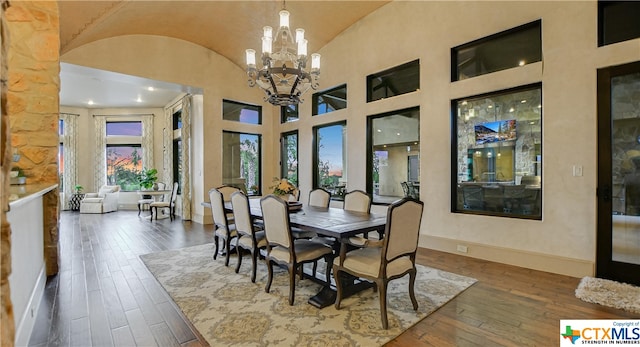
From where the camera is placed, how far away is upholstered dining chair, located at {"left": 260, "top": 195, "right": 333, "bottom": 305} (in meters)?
2.72

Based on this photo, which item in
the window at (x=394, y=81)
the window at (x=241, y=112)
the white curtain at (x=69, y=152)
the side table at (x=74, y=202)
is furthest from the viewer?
the white curtain at (x=69, y=152)

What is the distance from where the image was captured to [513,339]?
2160 millimetres

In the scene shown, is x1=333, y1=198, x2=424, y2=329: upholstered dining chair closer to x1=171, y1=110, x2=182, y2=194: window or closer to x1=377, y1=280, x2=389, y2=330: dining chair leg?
x1=377, y1=280, x2=389, y2=330: dining chair leg

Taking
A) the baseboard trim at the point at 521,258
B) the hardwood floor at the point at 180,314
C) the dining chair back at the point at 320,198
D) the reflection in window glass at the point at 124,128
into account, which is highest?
the reflection in window glass at the point at 124,128

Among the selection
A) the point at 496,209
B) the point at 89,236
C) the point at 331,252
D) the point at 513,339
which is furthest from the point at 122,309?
the point at 496,209

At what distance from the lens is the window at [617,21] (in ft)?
10.3

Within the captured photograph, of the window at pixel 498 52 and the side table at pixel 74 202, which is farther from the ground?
the window at pixel 498 52

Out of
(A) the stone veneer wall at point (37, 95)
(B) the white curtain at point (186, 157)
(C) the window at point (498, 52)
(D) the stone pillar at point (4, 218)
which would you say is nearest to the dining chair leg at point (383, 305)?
(D) the stone pillar at point (4, 218)

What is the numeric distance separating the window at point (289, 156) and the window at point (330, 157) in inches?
28.7

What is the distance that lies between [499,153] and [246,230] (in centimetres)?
358

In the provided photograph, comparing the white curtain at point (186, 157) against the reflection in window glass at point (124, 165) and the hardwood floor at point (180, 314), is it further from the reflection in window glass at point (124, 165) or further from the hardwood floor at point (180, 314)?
the reflection in window glass at point (124, 165)

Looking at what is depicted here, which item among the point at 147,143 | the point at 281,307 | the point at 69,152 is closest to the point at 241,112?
the point at 147,143

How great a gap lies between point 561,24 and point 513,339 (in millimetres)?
3593

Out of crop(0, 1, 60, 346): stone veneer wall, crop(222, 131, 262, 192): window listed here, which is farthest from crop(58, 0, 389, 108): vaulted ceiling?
crop(222, 131, 262, 192): window
